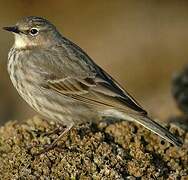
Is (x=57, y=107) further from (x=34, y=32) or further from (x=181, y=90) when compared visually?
(x=181, y=90)

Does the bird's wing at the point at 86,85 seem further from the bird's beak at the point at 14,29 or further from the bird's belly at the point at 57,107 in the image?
the bird's beak at the point at 14,29

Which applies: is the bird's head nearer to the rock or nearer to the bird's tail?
the bird's tail

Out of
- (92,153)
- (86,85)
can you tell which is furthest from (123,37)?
(92,153)

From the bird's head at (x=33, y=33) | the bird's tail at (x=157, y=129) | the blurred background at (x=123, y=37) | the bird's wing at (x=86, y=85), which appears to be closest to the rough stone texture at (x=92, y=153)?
the bird's tail at (x=157, y=129)

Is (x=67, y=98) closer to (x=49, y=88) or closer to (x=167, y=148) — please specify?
(x=49, y=88)

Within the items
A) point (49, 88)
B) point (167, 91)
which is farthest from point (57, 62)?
point (167, 91)

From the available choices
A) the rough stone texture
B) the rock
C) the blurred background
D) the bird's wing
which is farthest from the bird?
the blurred background
